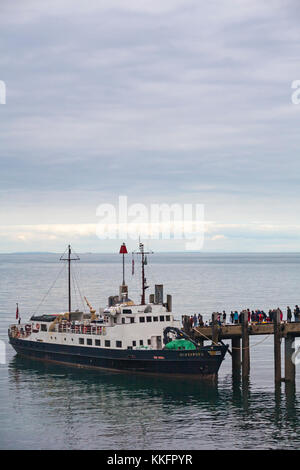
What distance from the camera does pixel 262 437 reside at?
4384 centimetres

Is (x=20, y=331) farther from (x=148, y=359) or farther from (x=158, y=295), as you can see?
(x=148, y=359)

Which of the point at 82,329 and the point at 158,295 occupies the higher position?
the point at 158,295

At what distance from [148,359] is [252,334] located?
30.7ft

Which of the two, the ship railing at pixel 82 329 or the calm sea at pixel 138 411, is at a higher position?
the ship railing at pixel 82 329

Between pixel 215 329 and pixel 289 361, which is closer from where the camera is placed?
pixel 289 361

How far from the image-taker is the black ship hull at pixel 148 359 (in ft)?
194

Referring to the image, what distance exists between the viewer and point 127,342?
207 ft

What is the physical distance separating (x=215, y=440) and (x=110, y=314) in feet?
78.4

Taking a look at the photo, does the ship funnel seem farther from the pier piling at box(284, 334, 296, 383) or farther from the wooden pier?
the pier piling at box(284, 334, 296, 383)

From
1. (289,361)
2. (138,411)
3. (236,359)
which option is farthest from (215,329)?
(138,411)

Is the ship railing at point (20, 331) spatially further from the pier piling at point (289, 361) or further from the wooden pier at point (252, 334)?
the pier piling at point (289, 361)

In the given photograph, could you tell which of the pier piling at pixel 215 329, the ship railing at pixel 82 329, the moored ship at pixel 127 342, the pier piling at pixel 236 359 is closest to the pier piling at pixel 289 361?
the pier piling at pixel 236 359

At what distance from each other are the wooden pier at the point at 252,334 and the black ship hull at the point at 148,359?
2082 mm
